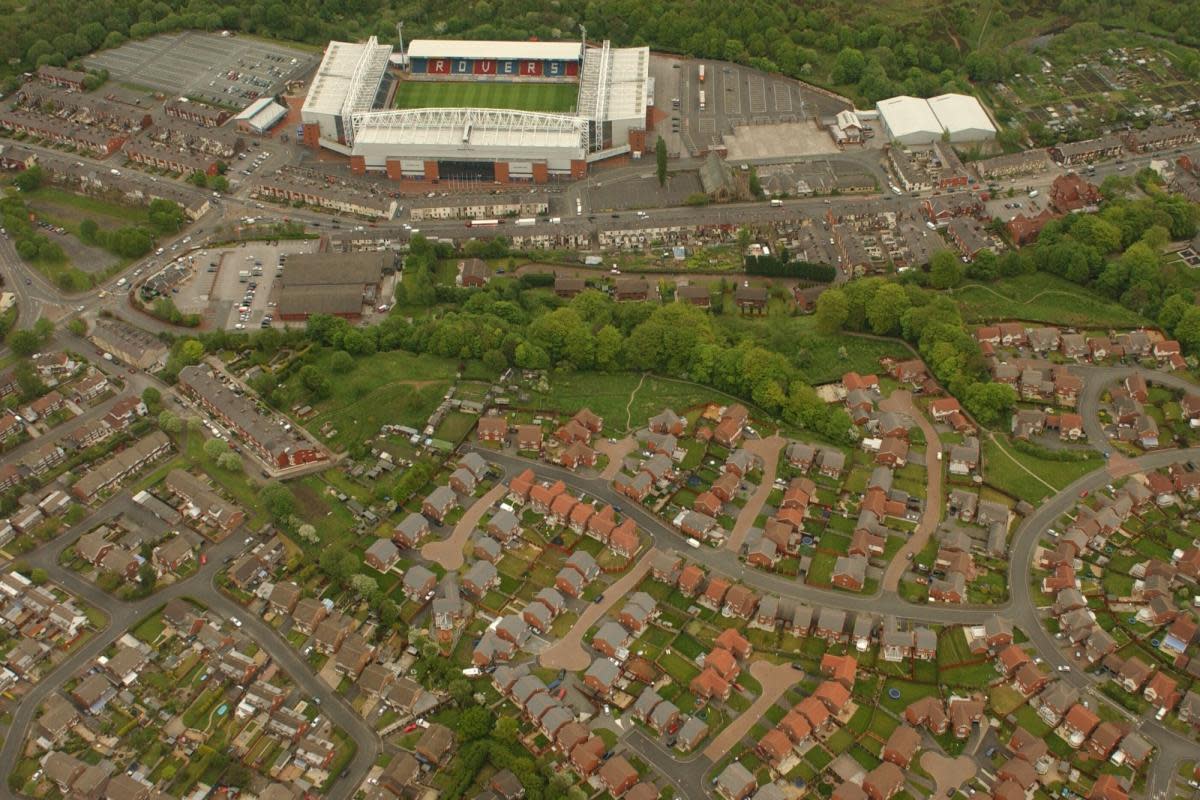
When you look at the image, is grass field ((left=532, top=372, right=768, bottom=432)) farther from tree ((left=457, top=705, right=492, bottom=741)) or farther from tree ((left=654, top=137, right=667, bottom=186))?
tree ((left=654, top=137, right=667, bottom=186))

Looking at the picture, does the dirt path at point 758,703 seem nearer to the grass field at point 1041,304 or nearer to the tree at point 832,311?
the tree at point 832,311

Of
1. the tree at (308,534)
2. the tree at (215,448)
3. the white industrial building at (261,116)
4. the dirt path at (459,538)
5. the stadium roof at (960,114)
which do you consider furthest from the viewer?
the white industrial building at (261,116)

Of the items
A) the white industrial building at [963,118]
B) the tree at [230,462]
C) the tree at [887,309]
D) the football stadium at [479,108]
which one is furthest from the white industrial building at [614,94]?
the tree at [230,462]

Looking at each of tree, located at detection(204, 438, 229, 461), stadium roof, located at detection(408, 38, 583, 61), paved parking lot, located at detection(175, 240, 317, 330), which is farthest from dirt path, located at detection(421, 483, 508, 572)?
stadium roof, located at detection(408, 38, 583, 61)

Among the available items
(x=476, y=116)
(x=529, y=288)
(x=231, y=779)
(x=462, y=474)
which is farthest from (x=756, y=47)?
(x=231, y=779)

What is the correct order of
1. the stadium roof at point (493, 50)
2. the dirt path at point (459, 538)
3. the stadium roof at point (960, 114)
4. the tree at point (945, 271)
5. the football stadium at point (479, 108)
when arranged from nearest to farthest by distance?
the dirt path at point (459, 538), the tree at point (945, 271), the football stadium at point (479, 108), the stadium roof at point (960, 114), the stadium roof at point (493, 50)

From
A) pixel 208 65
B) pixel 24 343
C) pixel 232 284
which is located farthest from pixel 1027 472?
pixel 208 65

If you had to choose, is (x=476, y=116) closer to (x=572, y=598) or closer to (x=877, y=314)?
(x=877, y=314)

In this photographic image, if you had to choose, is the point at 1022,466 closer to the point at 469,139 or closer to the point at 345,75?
the point at 469,139
